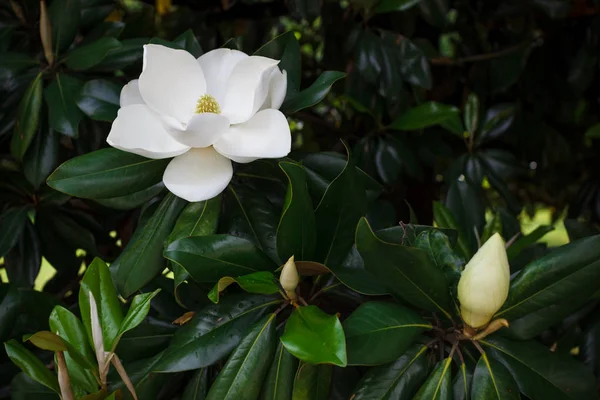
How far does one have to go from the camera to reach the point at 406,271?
0.62 m

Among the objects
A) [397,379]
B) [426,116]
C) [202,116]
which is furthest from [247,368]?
[426,116]

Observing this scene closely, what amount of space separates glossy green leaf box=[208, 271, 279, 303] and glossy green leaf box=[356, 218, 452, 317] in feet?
0.33

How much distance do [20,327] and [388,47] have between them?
3.05 ft

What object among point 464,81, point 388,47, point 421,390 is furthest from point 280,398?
point 464,81

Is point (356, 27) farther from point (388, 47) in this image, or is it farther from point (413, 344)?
point (413, 344)

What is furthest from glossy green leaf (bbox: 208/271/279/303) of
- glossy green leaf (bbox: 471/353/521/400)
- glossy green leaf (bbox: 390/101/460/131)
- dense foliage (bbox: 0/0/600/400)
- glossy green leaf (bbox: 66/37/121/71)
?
glossy green leaf (bbox: 390/101/460/131)

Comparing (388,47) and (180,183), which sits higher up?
(180,183)

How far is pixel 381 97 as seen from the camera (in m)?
1.45

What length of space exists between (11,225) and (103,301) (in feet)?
1.42

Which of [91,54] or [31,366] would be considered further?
[91,54]

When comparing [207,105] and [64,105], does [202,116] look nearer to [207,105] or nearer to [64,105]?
[207,105]

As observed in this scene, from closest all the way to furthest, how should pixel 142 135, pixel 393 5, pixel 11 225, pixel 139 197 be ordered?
pixel 142 135
pixel 139 197
pixel 11 225
pixel 393 5

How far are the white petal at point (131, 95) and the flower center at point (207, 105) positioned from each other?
0.23 feet

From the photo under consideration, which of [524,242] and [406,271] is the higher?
[406,271]
